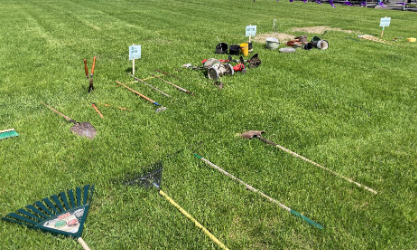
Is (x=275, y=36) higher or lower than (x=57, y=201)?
higher

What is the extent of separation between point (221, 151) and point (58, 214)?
2231 millimetres

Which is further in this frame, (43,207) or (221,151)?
(221,151)

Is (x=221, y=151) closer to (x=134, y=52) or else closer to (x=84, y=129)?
(x=84, y=129)

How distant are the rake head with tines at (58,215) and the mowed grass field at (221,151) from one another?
8 cm

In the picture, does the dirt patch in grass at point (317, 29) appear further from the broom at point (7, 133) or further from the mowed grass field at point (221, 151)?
the broom at point (7, 133)

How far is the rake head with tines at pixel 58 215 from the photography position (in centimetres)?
288

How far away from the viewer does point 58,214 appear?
304cm

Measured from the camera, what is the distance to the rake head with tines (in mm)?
2883

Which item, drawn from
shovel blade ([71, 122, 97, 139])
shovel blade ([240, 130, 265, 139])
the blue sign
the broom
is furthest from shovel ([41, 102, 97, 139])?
the blue sign

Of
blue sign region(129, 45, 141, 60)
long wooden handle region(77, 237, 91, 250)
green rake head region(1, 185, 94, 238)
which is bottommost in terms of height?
long wooden handle region(77, 237, 91, 250)

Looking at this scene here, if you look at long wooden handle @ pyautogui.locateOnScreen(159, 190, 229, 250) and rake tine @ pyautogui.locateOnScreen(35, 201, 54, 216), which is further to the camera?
rake tine @ pyautogui.locateOnScreen(35, 201, 54, 216)

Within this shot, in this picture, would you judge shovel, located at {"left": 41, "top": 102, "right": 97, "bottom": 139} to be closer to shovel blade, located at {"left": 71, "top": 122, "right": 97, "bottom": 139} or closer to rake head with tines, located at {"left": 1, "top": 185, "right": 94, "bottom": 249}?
shovel blade, located at {"left": 71, "top": 122, "right": 97, "bottom": 139}

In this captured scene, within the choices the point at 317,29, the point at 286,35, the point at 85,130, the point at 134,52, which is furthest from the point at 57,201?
the point at 317,29

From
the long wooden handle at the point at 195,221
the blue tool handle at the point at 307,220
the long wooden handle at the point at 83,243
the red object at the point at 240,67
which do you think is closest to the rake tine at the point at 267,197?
the blue tool handle at the point at 307,220
